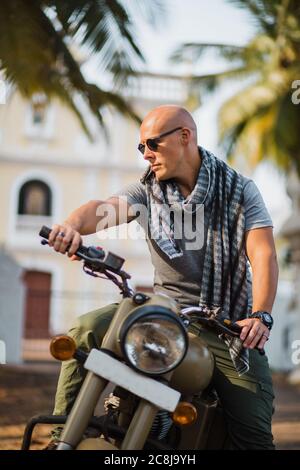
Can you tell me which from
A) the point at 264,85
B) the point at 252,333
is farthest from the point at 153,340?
the point at 264,85

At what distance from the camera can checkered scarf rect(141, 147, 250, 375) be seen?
2.96 metres

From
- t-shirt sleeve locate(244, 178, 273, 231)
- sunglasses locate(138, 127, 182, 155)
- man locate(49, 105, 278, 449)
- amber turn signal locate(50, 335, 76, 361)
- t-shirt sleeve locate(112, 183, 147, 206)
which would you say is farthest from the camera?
t-shirt sleeve locate(112, 183, 147, 206)

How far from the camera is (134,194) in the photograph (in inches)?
126

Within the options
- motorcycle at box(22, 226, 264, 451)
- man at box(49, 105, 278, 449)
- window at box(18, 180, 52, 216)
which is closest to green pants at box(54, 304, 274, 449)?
man at box(49, 105, 278, 449)

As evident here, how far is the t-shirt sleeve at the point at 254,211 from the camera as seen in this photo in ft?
10.1

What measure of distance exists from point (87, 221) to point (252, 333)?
80 centimetres

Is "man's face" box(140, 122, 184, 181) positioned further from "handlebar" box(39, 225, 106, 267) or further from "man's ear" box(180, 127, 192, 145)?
"handlebar" box(39, 225, 106, 267)

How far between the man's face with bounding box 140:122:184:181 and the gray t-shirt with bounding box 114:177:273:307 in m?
0.21

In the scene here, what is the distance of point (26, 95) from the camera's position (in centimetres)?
1214

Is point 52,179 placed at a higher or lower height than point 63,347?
higher

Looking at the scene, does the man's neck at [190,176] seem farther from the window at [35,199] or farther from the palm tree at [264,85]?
the window at [35,199]

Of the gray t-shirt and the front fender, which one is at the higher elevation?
the gray t-shirt

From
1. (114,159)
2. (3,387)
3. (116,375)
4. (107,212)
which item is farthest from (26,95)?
(114,159)

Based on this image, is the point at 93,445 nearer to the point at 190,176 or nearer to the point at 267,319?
the point at 267,319
